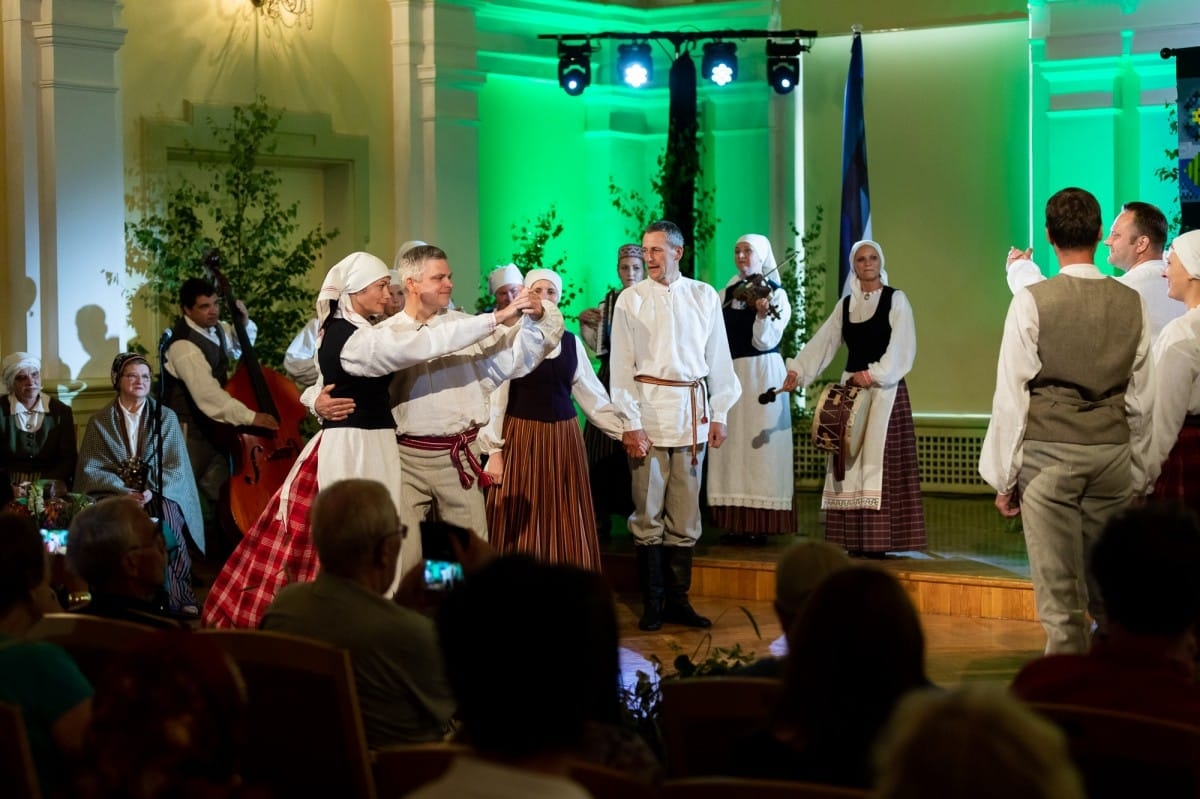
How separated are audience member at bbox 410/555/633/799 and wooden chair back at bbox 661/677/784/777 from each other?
588 mm

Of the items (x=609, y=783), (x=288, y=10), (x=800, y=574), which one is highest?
(x=288, y=10)

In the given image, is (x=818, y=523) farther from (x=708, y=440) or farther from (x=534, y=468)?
(x=534, y=468)

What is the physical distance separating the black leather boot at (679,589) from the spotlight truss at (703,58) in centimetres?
391

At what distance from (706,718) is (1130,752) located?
64 cm

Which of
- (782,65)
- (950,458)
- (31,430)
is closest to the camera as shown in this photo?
(31,430)

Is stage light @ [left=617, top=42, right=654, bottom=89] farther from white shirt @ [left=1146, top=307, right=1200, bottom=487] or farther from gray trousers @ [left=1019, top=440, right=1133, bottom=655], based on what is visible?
gray trousers @ [left=1019, top=440, right=1133, bottom=655]

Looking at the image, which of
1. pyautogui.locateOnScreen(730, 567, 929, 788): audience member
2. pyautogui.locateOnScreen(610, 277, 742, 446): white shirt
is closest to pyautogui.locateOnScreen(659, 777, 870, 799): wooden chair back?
pyautogui.locateOnScreen(730, 567, 929, 788): audience member

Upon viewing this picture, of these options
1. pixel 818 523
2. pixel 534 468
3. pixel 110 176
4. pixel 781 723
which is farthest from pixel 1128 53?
pixel 781 723

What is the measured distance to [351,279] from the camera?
4.80 m

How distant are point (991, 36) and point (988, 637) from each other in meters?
4.78

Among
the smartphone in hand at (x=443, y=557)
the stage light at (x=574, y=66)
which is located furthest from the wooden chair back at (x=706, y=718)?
the stage light at (x=574, y=66)

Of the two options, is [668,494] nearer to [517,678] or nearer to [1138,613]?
[1138,613]

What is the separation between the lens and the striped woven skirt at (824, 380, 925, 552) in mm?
6848

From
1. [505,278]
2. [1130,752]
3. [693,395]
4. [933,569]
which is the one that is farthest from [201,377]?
[1130,752]
